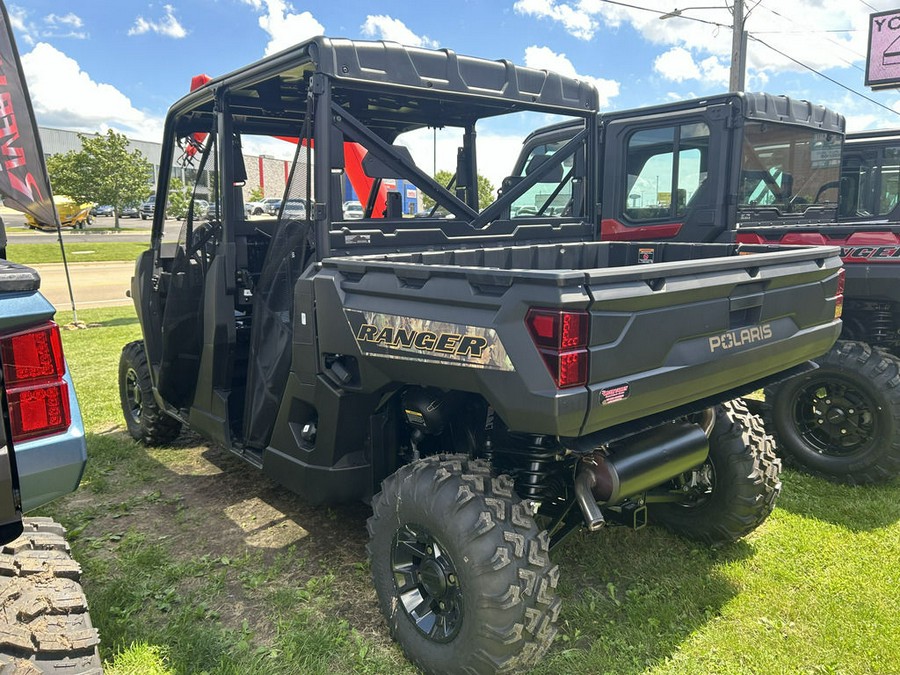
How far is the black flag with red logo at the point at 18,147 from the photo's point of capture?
3656 mm

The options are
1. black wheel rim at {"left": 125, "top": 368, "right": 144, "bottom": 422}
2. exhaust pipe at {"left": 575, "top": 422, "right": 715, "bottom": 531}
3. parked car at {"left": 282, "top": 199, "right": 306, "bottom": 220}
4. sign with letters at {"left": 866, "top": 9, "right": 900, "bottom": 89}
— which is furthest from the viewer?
sign with letters at {"left": 866, "top": 9, "right": 900, "bottom": 89}

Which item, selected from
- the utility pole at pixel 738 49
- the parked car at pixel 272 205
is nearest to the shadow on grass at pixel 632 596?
the parked car at pixel 272 205

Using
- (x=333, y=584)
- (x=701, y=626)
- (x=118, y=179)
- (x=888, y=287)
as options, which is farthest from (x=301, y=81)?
(x=118, y=179)

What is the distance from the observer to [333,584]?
3234 millimetres

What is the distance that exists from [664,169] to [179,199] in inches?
148

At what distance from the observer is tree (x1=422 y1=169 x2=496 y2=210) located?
3.63 m

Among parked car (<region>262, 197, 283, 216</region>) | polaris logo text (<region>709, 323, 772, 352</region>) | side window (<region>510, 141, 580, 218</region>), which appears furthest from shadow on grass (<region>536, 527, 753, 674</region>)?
parked car (<region>262, 197, 283, 216</region>)

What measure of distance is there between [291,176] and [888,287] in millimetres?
3842

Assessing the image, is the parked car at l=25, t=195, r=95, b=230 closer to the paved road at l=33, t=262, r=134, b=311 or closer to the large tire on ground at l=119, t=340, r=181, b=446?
the paved road at l=33, t=262, r=134, b=311

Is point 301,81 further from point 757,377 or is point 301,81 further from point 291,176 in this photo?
point 757,377

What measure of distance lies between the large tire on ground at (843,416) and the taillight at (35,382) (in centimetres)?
413

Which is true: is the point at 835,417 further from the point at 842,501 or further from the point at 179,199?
the point at 179,199

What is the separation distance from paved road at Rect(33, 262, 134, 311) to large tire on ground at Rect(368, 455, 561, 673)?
10.9 meters

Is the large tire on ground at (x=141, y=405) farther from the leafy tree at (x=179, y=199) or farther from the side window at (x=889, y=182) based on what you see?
the side window at (x=889, y=182)
